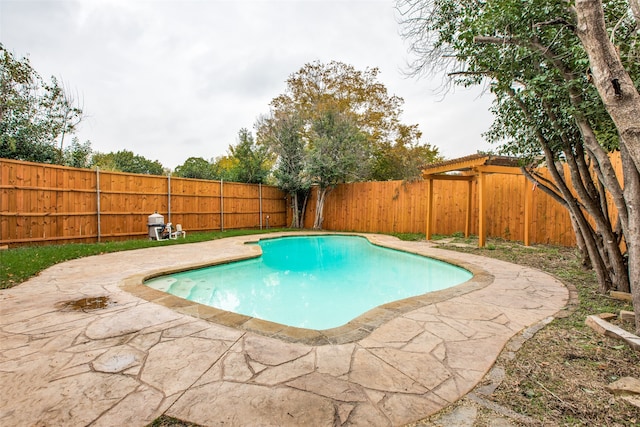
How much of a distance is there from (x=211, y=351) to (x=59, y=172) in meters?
7.70

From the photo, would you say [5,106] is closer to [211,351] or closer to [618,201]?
[211,351]

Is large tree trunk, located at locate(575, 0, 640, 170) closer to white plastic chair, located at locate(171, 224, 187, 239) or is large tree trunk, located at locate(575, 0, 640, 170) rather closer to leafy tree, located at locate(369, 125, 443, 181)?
→ white plastic chair, located at locate(171, 224, 187, 239)

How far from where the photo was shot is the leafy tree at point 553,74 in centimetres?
232

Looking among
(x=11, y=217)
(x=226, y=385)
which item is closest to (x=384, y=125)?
(x=11, y=217)

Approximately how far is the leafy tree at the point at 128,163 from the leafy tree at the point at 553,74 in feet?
54.6

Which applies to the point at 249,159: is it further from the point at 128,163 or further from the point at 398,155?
the point at 128,163

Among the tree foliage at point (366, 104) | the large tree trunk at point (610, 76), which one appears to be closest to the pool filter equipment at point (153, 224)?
the tree foliage at point (366, 104)

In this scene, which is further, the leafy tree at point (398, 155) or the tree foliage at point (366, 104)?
the leafy tree at point (398, 155)

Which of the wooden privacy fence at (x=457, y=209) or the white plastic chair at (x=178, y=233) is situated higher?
the wooden privacy fence at (x=457, y=209)

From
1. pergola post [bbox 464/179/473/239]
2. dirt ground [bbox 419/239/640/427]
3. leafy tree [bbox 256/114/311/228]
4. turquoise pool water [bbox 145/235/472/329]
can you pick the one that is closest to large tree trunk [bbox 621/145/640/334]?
dirt ground [bbox 419/239/640/427]

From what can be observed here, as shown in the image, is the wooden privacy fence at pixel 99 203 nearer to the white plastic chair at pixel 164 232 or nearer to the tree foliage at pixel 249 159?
the tree foliage at pixel 249 159

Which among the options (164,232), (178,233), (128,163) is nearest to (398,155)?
(178,233)

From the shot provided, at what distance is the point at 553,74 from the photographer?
263cm

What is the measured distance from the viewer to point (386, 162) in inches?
628
